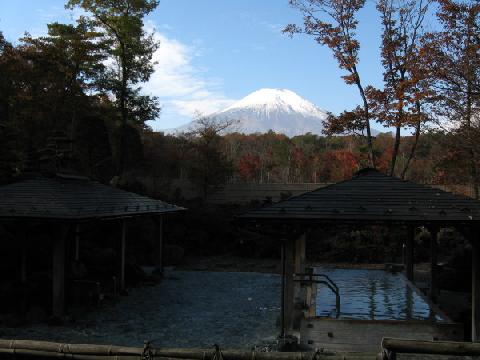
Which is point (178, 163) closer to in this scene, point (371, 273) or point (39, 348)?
point (371, 273)

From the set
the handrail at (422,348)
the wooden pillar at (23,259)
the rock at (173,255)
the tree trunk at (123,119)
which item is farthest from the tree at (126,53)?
the handrail at (422,348)

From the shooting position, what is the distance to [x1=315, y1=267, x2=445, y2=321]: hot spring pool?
966 centimetres

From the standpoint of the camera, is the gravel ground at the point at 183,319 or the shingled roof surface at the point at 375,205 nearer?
the shingled roof surface at the point at 375,205

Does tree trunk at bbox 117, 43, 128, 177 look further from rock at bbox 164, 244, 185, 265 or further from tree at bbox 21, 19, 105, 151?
rock at bbox 164, 244, 185, 265

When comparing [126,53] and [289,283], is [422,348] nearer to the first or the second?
A: [289,283]

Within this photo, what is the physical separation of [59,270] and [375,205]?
21.5 feet

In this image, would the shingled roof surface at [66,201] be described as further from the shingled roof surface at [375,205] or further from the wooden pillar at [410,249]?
the wooden pillar at [410,249]

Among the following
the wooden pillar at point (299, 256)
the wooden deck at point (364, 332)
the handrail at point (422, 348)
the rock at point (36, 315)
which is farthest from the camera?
the wooden pillar at point (299, 256)

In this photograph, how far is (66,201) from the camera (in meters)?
11.2

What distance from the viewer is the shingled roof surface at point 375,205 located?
26.8 feet

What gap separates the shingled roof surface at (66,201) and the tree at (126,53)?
38.3 ft

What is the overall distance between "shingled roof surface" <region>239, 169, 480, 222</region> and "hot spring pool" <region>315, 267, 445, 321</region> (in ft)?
7.22

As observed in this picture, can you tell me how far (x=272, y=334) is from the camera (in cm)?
955

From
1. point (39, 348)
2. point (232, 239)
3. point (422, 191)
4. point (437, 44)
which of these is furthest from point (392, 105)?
point (39, 348)
